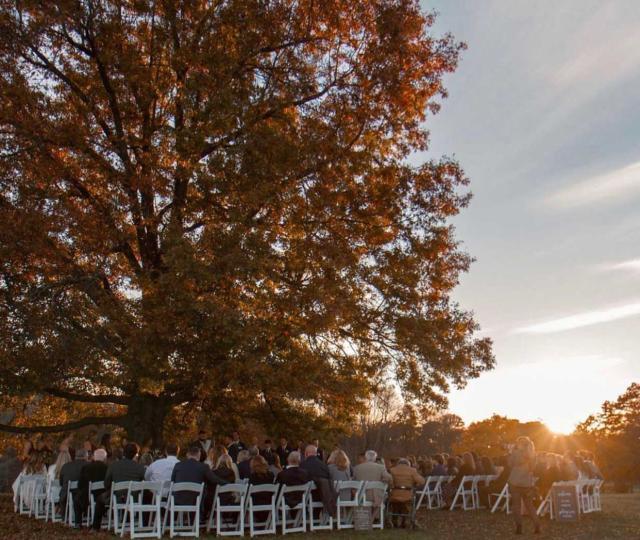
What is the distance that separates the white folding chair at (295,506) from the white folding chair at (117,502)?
2552 mm

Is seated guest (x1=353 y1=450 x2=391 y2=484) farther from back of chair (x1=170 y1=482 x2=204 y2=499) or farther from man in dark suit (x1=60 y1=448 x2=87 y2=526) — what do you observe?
man in dark suit (x1=60 y1=448 x2=87 y2=526)

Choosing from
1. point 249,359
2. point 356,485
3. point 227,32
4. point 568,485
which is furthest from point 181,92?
point 568,485

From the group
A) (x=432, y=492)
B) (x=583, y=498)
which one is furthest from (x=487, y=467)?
(x=583, y=498)

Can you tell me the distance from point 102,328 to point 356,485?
6.85m

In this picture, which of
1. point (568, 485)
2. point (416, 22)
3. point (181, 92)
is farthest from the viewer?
point (416, 22)

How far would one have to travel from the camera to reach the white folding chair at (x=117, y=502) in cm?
1120

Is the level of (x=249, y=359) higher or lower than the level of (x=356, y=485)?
higher

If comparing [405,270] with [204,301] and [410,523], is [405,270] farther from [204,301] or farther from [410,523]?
[410,523]

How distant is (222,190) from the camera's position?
16391 mm

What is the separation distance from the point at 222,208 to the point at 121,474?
7.05 metres

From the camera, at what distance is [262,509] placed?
1188 centimetres

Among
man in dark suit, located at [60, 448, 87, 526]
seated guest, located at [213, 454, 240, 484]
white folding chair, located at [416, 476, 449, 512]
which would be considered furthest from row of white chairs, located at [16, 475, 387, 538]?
white folding chair, located at [416, 476, 449, 512]

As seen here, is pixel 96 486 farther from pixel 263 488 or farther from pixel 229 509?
pixel 263 488

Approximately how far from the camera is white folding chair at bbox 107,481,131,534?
11195mm
